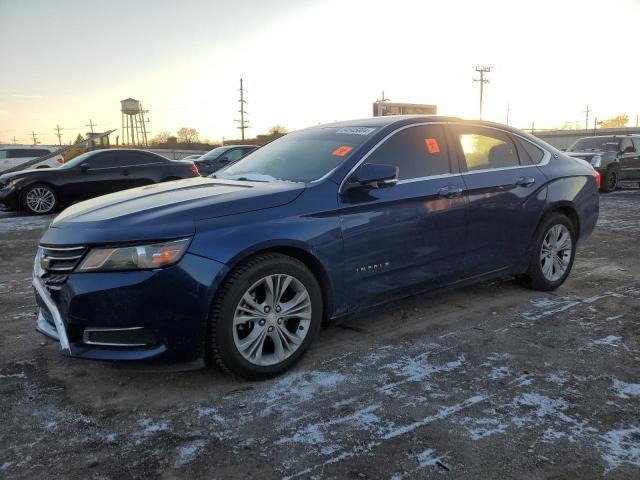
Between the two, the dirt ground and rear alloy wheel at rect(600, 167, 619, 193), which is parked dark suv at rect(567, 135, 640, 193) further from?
the dirt ground

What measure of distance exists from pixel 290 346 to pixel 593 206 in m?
3.65

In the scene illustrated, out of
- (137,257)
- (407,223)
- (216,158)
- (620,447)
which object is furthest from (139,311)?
(216,158)

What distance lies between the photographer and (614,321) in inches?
160

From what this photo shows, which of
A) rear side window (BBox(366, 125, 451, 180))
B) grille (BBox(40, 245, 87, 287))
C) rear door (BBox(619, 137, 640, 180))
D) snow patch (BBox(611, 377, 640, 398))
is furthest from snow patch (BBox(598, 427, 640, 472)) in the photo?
rear door (BBox(619, 137, 640, 180))

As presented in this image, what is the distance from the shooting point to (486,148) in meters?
4.36

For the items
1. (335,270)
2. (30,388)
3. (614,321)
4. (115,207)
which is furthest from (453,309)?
(30,388)

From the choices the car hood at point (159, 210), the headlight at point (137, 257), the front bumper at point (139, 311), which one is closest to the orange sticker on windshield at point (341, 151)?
the car hood at point (159, 210)

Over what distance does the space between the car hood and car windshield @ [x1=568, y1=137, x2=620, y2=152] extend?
14772 millimetres

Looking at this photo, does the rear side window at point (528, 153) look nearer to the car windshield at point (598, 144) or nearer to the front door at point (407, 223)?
the front door at point (407, 223)

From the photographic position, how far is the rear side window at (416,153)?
372 centimetres

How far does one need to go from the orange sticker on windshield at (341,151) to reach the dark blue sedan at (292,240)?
0.02m

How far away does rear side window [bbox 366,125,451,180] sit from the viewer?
3.72m

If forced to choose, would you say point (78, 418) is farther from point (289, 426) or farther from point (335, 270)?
point (335, 270)

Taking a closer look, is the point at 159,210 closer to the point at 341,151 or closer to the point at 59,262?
the point at 59,262
